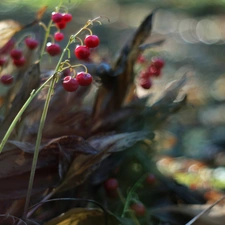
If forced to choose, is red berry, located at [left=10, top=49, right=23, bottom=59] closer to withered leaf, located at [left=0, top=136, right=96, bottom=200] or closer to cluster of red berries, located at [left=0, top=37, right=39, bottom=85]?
cluster of red berries, located at [left=0, top=37, right=39, bottom=85]

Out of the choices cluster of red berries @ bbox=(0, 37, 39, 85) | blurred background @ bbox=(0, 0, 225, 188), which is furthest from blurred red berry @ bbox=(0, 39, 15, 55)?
blurred background @ bbox=(0, 0, 225, 188)

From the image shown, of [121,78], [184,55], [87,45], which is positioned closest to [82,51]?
[87,45]

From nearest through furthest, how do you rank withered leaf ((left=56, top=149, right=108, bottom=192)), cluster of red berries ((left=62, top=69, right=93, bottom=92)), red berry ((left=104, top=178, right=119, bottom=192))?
cluster of red berries ((left=62, top=69, right=93, bottom=92)), withered leaf ((left=56, top=149, right=108, bottom=192)), red berry ((left=104, top=178, right=119, bottom=192))

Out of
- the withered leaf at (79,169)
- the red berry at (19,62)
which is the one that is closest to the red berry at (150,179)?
the withered leaf at (79,169)

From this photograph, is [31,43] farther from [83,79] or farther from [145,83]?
[83,79]

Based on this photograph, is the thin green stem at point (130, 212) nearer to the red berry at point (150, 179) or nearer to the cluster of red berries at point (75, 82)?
the red berry at point (150, 179)
